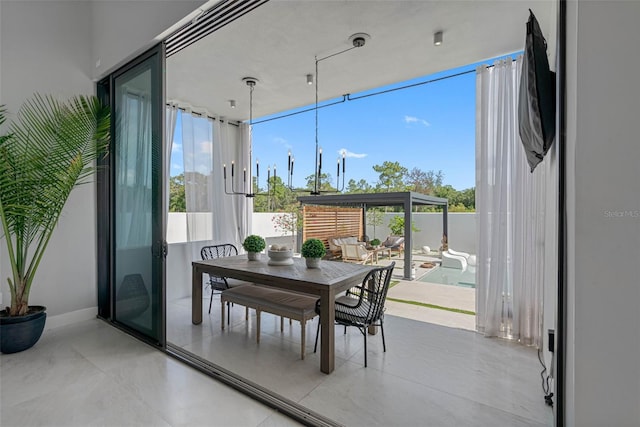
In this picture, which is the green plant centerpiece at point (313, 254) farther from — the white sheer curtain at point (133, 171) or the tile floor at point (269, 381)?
the white sheer curtain at point (133, 171)

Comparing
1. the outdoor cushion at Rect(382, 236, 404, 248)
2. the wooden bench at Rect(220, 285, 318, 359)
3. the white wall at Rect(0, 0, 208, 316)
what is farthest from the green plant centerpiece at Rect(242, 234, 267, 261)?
the outdoor cushion at Rect(382, 236, 404, 248)

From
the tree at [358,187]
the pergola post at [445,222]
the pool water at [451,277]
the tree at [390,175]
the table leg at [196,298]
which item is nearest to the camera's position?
the table leg at [196,298]

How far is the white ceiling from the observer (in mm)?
2281

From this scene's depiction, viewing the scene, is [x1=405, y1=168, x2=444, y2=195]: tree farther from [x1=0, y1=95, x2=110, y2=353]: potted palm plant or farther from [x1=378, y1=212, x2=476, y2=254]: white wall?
[x1=0, y1=95, x2=110, y2=353]: potted palm plant

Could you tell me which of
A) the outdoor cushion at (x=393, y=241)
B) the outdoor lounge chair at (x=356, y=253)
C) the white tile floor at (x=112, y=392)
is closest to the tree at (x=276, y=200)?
the outdoor lounge chair at (x=356, y=253)

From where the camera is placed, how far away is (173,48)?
2660mm

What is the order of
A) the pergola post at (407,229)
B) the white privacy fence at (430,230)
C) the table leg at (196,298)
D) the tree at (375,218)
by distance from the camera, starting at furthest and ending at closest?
1. the tree at (375,218)
2. the white privacy fence at (430,230)
3. the pergola post at (407,229)
4. the table leg at (196,298)

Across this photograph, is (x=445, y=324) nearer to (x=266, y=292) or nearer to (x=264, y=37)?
(x=266, y=292)

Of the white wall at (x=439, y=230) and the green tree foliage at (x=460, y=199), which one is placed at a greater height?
the green tree foliage at (x=460, y=199)

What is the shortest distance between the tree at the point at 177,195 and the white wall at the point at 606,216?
4.45 metres

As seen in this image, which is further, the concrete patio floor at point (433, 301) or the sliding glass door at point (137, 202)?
the concrete patio floor at point (433, 301)

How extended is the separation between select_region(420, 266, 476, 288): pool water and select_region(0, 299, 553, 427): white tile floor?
2.56 metres

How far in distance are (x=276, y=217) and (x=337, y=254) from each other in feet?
6.31

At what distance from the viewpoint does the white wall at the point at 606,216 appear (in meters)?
0.91
